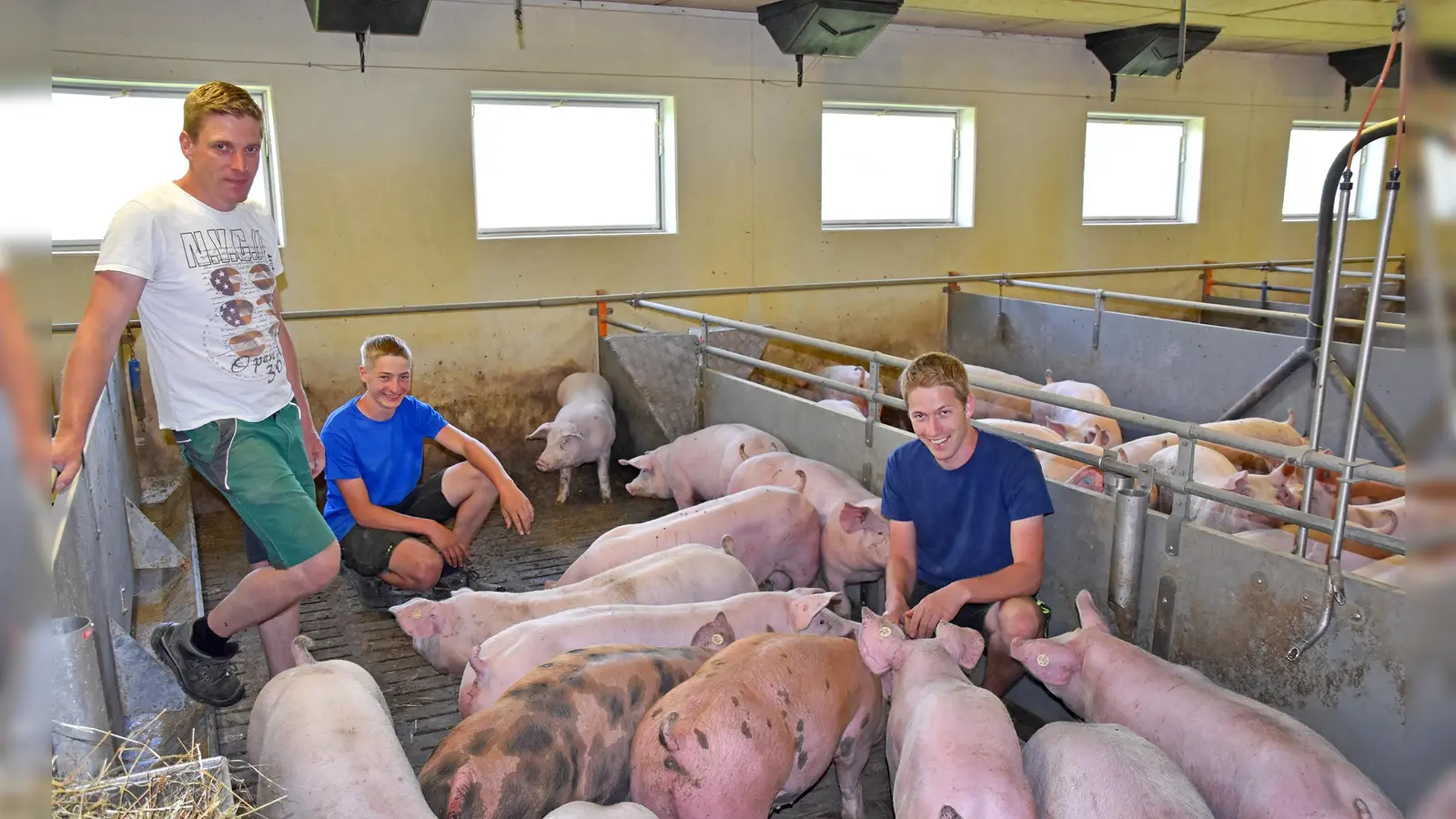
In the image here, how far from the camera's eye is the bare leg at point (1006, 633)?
10.2 ft

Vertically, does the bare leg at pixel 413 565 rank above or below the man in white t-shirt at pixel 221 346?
below

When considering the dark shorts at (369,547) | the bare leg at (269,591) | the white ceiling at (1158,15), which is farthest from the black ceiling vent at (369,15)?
the bare leg at (269,591)

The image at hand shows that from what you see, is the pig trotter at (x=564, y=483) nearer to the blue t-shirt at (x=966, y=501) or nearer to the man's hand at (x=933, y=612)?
the blue t-shirt at (x=966, y=501)

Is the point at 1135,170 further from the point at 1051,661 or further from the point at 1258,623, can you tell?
the point at 1051,661

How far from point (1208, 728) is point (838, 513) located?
172 centimetres

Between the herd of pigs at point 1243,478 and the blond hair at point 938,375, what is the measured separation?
0.52 metres

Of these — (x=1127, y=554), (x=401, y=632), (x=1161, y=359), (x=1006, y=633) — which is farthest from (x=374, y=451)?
(x=1161, y=359)

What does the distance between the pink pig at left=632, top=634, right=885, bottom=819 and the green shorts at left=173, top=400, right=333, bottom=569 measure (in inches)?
43.5

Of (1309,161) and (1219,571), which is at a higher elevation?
(1309,161)

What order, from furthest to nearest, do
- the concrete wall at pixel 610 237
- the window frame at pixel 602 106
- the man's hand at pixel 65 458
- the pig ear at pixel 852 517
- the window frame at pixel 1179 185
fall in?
the window frame at pixel 1179 185
the window frame at pixel 602 106
the concrete wall at pixel 610 237
the pig ear at pixel 852 517
the man's hand at pixel 65 458

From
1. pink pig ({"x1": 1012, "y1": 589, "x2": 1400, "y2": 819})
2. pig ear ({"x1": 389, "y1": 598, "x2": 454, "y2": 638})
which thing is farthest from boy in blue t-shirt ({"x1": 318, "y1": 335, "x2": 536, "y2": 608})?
pink pig ({"x1": 1012, "y1": 589, "x2": 1400, "y2": 819})

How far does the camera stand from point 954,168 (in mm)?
8312

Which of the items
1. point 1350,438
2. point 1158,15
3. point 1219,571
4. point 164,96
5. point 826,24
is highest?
point 1158,15

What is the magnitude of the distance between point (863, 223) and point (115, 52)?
4.92m
